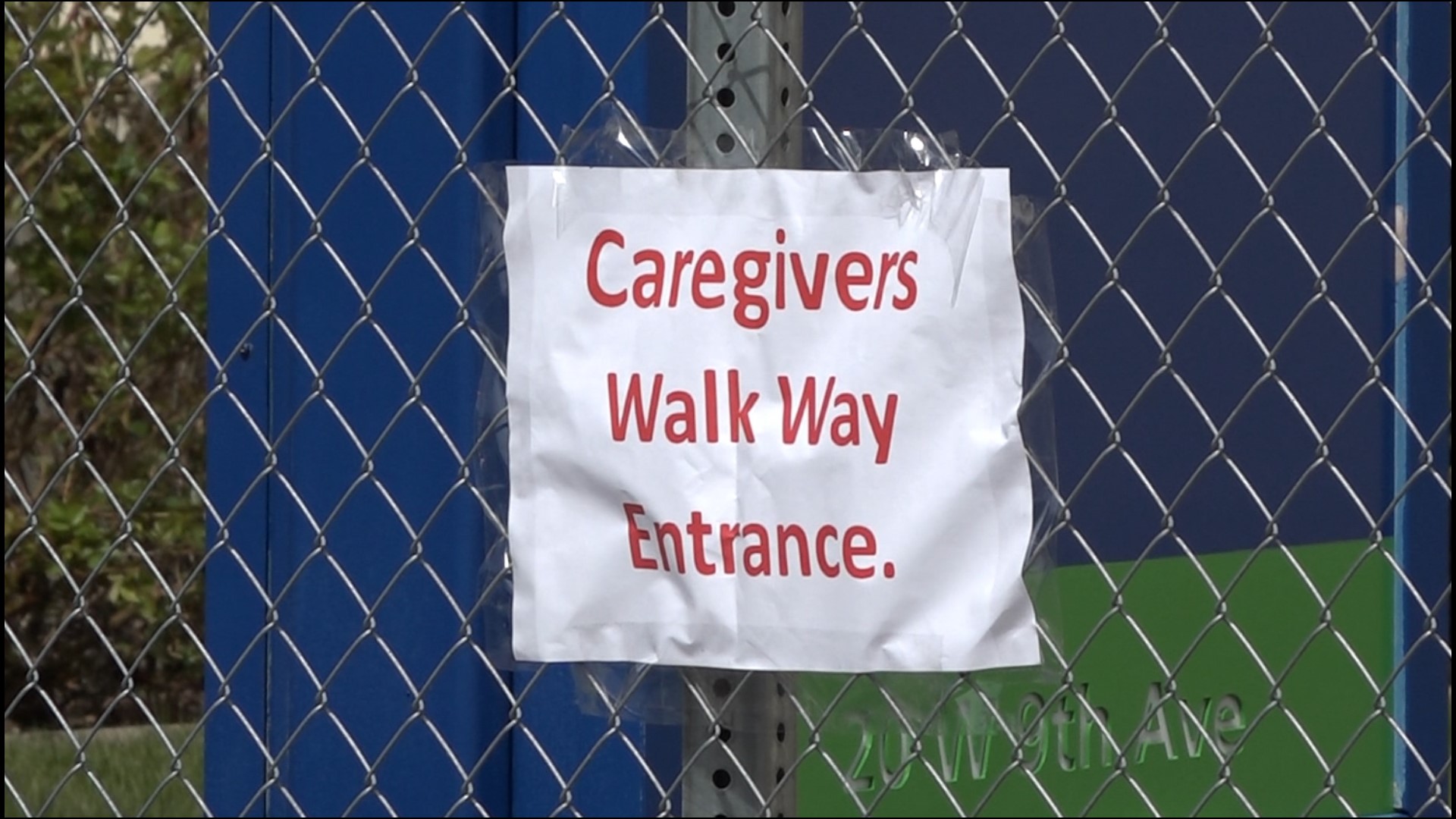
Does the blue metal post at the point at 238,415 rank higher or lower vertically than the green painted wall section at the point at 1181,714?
higher

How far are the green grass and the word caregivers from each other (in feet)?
8.75

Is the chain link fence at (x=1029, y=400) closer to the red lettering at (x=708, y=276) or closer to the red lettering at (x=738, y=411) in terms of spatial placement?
the red lettering at (x=708, y=276)

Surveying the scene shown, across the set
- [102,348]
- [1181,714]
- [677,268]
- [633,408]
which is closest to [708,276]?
[677,268]

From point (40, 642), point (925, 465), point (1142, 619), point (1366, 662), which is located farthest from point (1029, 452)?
point (40, 642)

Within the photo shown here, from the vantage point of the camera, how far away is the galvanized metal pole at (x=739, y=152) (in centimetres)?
A: 157

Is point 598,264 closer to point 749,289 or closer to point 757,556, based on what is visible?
point 749,289

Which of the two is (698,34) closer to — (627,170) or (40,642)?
(627,170)

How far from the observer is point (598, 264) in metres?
1.59

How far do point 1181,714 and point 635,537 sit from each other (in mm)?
1386

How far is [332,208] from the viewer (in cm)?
227

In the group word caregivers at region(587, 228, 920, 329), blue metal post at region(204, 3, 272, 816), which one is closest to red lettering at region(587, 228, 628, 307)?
word caregivers at region(587, 228, 920, 329)

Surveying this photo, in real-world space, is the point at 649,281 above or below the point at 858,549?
above

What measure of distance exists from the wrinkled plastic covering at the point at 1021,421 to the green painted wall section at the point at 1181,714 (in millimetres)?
596

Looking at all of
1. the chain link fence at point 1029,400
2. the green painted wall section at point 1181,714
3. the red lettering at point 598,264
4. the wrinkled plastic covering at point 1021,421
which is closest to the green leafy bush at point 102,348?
the chain link fence at point 1029,400
